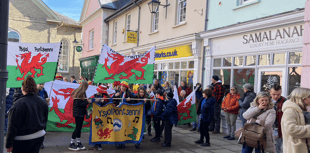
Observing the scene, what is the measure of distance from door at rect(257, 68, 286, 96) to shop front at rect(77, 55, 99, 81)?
695 inches

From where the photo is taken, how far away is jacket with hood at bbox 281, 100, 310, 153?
3.22 metres

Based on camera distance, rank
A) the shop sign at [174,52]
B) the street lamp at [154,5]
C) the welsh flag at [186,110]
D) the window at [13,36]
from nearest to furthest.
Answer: the welsh flag at [186,110] < the shop sign at [174,52] < the street lamp at [154,5] < the window at [13,36]

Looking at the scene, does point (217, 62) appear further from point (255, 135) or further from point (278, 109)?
point (255, 135)

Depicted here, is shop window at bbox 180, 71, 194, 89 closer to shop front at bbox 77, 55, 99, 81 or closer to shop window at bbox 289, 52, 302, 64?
shop window at bbox 289, 52, 302, 64

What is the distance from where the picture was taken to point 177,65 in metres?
13.4

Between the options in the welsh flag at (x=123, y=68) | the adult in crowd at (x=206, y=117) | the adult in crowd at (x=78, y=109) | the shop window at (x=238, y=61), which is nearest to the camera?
the adult in crowd at (x=78, y=109)

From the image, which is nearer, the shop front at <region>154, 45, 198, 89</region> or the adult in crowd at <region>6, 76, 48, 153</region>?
the adult in crowd at <region>6, 76, 48, 153</region>

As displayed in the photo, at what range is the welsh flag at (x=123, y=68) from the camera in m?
6.72

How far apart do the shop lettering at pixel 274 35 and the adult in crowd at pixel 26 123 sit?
6881mm

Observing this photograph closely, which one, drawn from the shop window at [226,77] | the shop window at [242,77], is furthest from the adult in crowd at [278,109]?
the shop window at [226,77]

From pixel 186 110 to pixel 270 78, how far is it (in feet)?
9.29

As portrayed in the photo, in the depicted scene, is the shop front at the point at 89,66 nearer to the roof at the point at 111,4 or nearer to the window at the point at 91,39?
the window at the point at 91,39

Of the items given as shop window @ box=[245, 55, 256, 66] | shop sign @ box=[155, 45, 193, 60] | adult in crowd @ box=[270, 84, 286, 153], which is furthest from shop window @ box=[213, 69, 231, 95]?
adult in crowd @ box=[270, 84, 286, 153]

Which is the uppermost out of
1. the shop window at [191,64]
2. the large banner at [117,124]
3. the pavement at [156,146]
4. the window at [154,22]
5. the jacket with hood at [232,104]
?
the window at [154,22]
